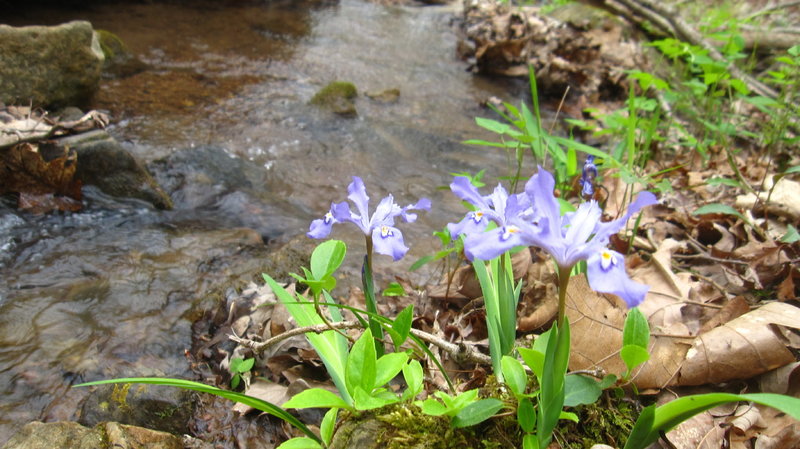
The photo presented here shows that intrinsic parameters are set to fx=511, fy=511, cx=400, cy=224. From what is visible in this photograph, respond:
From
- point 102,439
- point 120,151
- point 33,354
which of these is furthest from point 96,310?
point 120,151

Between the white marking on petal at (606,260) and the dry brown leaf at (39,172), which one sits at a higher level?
the white marking on petal at (606,260)

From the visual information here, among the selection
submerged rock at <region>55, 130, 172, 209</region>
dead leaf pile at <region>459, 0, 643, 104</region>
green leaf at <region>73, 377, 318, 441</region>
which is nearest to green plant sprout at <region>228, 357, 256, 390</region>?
green leaf at <region>73, 377, 318, 441</region>

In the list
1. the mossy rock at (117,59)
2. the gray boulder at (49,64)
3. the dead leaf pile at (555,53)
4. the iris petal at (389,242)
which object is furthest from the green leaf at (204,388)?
the dead leaf pile at (555,53)

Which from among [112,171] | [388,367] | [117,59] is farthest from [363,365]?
[117,59]

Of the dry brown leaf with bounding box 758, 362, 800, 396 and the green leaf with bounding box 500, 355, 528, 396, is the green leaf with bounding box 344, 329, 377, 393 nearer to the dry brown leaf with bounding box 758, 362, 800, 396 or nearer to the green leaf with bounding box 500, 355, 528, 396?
the green leaf with bounding box 500, 355, 528, 396

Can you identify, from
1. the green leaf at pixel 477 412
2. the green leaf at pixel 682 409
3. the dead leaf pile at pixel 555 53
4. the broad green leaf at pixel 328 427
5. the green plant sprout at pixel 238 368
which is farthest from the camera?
the dead leaf pile at pixel 555 53

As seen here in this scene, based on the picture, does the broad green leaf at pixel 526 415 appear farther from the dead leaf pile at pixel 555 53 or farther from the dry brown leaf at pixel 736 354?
the dead leaf pile at pixel 555 53
